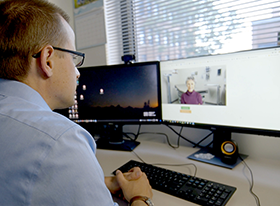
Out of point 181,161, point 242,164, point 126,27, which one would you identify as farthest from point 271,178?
point 126,27

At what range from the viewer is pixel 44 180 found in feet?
1.26

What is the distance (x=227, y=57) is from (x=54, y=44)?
74cm

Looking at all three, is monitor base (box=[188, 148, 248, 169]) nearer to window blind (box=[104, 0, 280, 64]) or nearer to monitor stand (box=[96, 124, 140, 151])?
monitor stand (box=[96, 124, 140, 151])

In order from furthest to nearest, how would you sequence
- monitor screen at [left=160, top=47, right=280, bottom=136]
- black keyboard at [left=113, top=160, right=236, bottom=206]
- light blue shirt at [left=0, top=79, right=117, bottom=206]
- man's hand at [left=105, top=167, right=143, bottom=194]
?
monitor screen at [left=160, top=47, right=280, bottom=136], man's hand at [left=105, top=167, right=143, bottom=194], black keyboard at [left=113, top=160, right=236, bottom=206], light blue shirt at [left=0, top=79, right=117, bottom=206]

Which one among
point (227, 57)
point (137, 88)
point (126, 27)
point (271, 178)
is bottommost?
point (271, 178)

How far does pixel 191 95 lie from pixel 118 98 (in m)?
0.44

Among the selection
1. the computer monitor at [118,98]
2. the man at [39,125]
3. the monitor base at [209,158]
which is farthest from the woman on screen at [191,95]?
the man at [39,125]

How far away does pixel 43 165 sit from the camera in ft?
1.25

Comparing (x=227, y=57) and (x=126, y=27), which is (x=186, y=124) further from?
(x=126, y=27)

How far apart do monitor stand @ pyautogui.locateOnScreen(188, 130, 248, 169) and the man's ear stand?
770 millimetres

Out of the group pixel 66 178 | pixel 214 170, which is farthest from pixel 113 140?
pixel 66 178

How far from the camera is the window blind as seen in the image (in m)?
1.17

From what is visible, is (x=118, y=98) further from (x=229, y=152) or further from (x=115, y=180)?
(x=229, y=152)

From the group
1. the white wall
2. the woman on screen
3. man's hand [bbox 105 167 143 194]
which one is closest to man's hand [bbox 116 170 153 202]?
man's hand [bbox 105 167 143 194]
